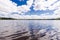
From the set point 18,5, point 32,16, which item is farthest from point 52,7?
point 18,5

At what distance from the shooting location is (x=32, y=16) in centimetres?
320

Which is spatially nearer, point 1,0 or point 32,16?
point 1,0

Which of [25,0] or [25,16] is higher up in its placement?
[25,0]

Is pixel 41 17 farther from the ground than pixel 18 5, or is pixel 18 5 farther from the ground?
pixel 18 5

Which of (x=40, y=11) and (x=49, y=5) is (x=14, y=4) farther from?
(x=49, y=5)

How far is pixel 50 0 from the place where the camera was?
310 cm

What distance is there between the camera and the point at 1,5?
3.01 metres

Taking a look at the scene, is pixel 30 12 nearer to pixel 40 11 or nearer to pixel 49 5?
pixel 40 11

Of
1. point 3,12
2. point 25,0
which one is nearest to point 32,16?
point 25,0

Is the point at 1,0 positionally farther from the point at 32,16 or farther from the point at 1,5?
A: the point at 32,16

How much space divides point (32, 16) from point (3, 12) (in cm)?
71

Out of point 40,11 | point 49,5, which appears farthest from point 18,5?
point 49,5

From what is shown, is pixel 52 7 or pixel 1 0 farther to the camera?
pixel 52 7

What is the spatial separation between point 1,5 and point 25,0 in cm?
57
